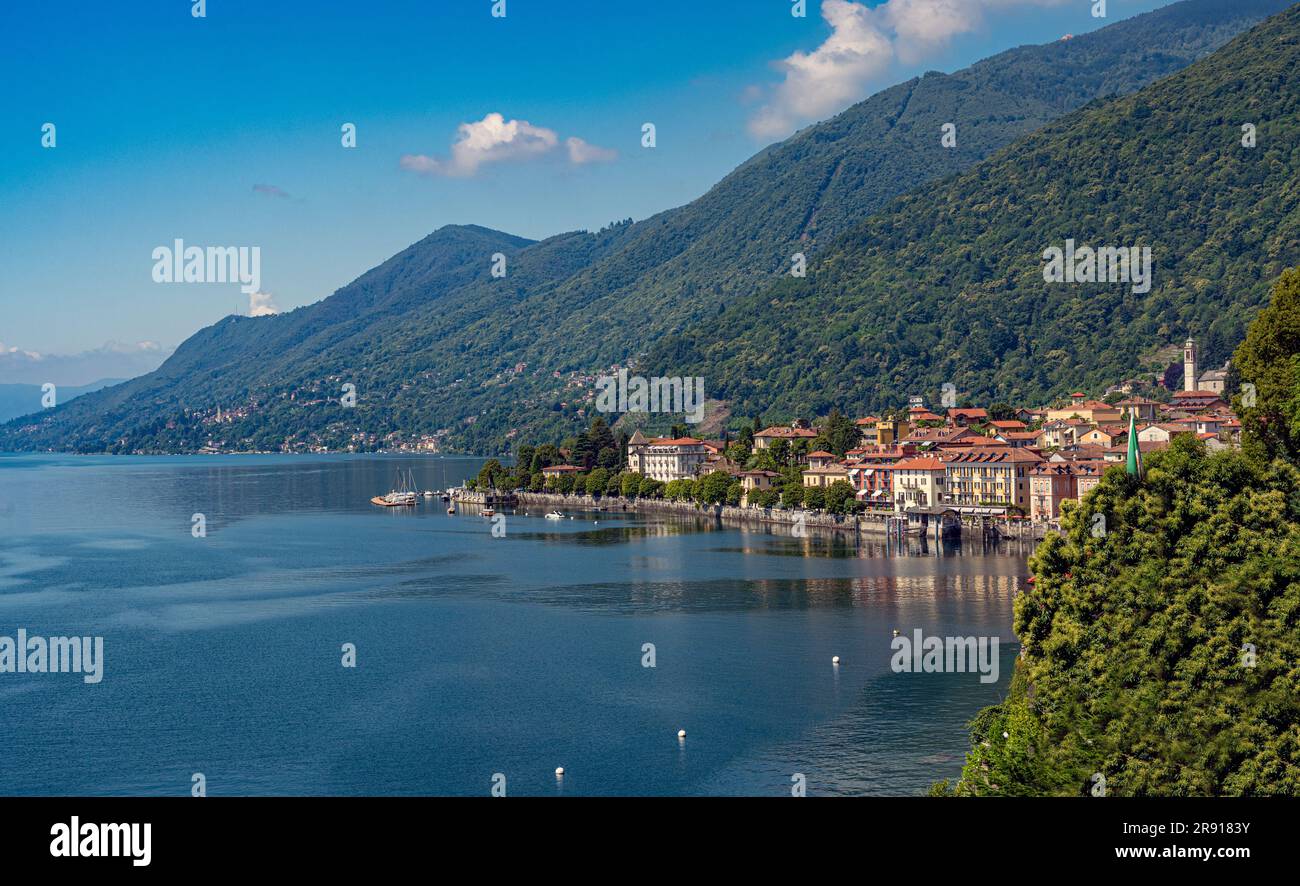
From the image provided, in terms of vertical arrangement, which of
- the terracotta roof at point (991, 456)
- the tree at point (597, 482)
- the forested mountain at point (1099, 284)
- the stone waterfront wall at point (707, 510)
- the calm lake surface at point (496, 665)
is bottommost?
the calm lake surface at point (496, 665)

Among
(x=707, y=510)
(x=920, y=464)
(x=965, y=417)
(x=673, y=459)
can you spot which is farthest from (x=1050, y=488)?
(x=673, y=459)

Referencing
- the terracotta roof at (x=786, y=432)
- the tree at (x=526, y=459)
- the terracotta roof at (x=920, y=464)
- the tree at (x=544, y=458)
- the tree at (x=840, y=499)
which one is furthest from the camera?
the tree at (x=544, y=458)

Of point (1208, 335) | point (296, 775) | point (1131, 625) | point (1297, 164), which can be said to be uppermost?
point (1297, 164)

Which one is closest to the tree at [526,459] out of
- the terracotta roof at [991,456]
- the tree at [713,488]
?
the tree at [713,488]

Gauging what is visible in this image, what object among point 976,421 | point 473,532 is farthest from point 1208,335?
point 473,532

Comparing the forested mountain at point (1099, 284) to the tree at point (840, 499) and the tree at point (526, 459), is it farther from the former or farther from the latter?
the tree at point (840, 499)

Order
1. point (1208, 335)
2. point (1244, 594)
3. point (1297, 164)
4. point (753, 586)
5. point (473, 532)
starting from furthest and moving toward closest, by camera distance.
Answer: point (1297, 164) → point (1208, 335) → point (473, 532) → point (753, 586) → point (1244, 594)
